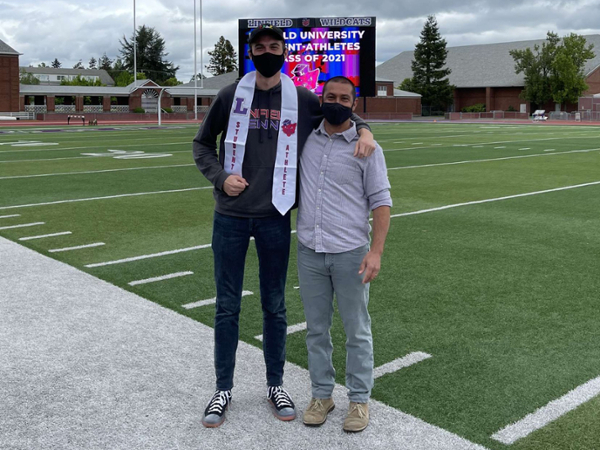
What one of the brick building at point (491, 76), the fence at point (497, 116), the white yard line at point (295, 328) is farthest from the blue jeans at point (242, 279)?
the brick building at point (491, 76)

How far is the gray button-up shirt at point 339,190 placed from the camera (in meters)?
3.40

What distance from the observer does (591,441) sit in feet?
11.0

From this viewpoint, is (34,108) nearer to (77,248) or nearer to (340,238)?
(77,248)

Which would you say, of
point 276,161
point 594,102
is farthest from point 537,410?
point 594,102

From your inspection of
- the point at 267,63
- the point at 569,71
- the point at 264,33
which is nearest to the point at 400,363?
the point at 267,63

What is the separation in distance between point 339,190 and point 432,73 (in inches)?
3094

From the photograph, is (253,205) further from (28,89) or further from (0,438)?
(28,89)

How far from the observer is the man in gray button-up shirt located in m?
3.39

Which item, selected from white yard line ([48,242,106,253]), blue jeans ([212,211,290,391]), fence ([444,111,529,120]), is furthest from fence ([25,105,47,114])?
blue jeans ([212,211,290,391])

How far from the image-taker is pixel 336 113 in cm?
335

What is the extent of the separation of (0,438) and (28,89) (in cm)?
7126

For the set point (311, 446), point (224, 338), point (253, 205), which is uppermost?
point (253, 205)

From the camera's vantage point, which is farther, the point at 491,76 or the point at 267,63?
the point at 491,76

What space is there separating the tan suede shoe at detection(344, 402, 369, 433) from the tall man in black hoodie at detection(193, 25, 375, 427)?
0.99 feet
